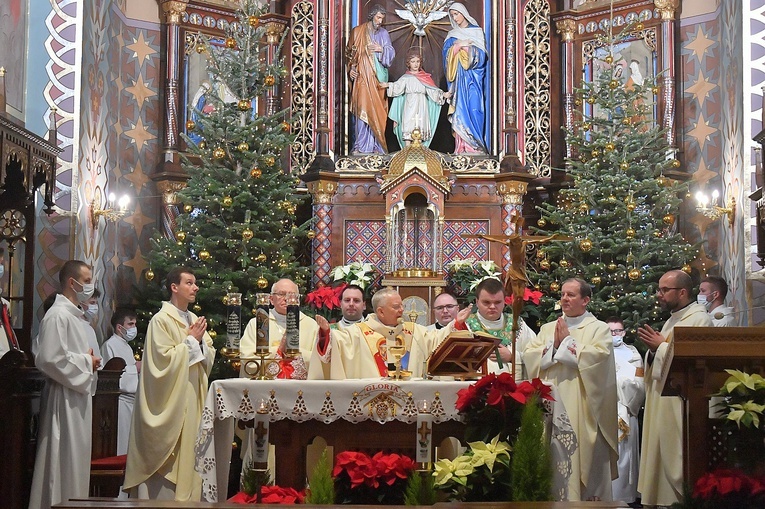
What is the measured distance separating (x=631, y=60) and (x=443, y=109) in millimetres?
2593

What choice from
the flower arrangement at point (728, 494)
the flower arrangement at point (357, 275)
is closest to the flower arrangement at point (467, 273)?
the flower arrangement at point (357, 275)

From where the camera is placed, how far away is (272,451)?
8539 mm

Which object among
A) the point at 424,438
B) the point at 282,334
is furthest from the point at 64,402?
the point at 424,438

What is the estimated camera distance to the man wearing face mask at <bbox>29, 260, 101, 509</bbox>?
8.38 metres

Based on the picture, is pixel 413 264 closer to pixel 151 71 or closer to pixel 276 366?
pixel 151 71

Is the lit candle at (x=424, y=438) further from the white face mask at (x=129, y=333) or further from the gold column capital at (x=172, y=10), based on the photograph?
the gold column capital at (x=172, y=10)

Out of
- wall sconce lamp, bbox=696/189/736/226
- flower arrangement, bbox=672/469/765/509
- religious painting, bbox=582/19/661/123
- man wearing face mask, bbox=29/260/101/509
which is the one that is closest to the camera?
flower arrangement, bbox=672/469/765/509

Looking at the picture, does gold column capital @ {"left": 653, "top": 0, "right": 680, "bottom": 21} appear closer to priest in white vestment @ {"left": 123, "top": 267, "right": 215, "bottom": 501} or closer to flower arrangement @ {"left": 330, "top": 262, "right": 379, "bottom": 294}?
flower arrangement @ {"left": 330, "top": 262, "right": 379, "bottom": 294}

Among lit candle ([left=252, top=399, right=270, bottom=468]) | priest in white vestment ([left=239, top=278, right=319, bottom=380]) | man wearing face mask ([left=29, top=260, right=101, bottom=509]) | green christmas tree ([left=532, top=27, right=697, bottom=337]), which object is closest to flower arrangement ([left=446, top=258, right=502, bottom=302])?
green christmas tree ([left=532, top=27, right=697, bottom=337])

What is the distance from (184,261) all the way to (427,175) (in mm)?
3274

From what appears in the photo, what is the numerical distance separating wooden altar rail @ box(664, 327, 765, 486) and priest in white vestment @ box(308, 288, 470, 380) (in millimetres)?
2018

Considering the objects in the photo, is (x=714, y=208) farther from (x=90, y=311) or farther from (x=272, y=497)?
(x=272, y=497)

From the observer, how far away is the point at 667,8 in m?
14.7

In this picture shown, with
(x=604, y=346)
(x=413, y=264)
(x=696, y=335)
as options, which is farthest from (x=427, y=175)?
(x=696, y=335)
